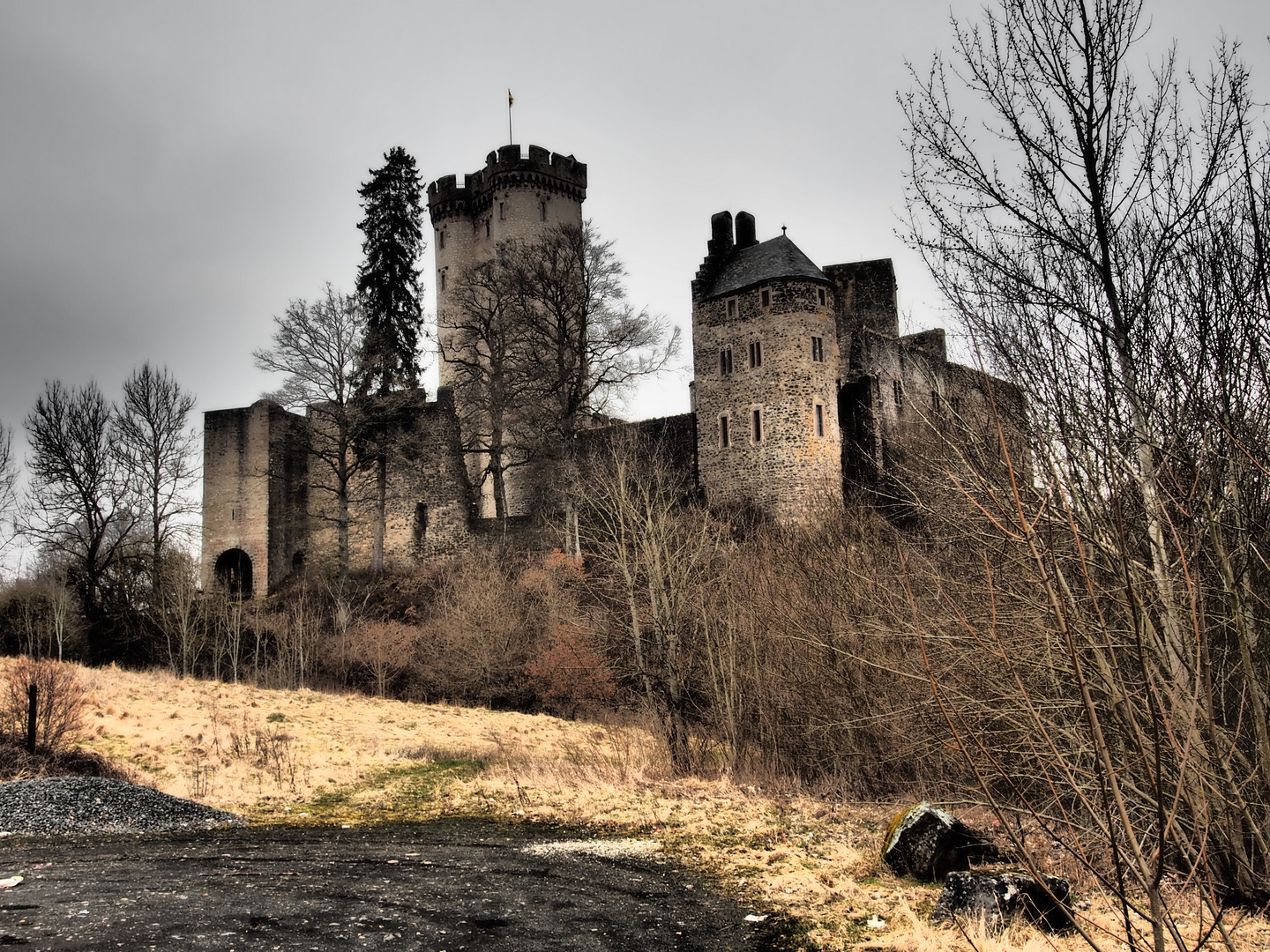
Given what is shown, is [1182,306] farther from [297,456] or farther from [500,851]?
[297,456]

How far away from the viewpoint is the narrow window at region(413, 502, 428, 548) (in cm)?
3234

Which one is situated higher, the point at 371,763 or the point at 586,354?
the point at 586,354

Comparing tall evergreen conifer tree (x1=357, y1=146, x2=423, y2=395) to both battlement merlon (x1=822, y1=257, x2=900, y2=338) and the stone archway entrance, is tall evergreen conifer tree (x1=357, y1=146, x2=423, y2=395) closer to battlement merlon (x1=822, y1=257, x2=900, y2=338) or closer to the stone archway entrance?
the stone archway entrance

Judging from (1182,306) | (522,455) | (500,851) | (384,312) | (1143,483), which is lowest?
(500,851)

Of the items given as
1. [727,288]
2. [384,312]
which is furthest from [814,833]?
[384,312]

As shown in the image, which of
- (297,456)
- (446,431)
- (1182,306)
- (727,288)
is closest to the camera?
(1182,306)

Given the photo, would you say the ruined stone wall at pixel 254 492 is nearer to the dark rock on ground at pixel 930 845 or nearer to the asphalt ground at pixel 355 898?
the asphalt ground at pixel 355 898

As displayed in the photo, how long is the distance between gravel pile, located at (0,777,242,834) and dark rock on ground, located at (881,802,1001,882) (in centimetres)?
820

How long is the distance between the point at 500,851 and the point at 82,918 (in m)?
3.94

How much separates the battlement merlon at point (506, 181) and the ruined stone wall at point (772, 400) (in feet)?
43.3

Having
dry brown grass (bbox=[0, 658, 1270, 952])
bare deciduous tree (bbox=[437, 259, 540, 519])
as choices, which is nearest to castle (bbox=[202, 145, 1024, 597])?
bare deciduous tree (bbox=[437, 259, 540, 519])

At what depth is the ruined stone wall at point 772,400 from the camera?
91.0 feet

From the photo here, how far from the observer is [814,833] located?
1026 cm

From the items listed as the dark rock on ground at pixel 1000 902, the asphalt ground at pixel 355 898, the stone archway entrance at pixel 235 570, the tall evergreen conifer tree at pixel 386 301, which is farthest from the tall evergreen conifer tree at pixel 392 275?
the dark rock on ground at pixel 1000 902
